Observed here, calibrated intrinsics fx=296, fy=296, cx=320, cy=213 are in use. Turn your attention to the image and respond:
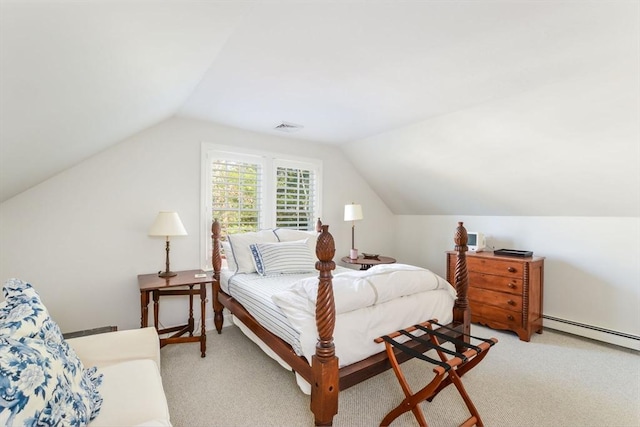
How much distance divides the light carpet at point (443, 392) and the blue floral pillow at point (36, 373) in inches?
35.6

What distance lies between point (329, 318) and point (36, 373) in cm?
118

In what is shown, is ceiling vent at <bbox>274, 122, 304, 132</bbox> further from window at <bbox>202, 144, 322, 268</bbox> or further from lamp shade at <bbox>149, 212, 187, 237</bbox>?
lamp shade at <bbox>149, 212, 187, 237</bbox>

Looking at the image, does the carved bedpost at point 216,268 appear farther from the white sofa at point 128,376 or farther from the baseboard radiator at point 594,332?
the baseboard radiator at point 594,332

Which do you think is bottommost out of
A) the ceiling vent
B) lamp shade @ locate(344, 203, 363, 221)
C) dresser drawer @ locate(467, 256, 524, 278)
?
dresser drawer @ locate(467, 256, 524, 278)

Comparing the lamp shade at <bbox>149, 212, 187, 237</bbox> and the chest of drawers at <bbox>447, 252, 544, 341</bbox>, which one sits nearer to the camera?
the lamp shade at <bbox>149, 212, 187, 237</bbox>

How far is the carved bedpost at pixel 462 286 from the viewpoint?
2414 millimetres

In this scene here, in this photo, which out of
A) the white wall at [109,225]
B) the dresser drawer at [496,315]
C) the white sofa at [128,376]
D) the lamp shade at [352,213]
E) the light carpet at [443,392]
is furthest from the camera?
the lamp shade at [352,213]

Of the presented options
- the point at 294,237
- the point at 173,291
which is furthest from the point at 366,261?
the point at 173,291

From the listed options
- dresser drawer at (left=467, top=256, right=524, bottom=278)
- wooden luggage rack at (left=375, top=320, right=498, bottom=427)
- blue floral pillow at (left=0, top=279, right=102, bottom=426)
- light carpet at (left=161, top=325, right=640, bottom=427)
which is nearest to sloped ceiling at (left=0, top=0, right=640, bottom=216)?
blue floral pillow at (left=0, top=279, right=102, bottom=426)

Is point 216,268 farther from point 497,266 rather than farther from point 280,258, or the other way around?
point 497,266

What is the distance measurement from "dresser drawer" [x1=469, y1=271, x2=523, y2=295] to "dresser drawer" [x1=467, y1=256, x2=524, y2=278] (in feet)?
0.15

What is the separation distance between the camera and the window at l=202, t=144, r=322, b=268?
11.2 ft

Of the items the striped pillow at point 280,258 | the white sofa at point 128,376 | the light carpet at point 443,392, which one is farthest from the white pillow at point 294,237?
the white sofa at point 128,376

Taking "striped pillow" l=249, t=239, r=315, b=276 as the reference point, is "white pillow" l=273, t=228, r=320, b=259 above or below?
above
